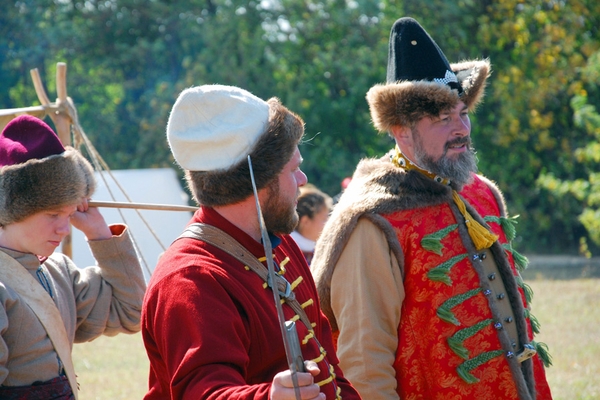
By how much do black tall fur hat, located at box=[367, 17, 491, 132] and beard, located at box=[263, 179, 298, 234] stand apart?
1063 mm

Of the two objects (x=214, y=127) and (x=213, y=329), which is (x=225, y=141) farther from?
(x=213, y=329)

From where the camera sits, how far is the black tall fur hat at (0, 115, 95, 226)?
2.56 metres

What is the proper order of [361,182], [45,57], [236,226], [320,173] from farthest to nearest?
1. [45,57]
2. [320,173]
3. [361,182]
4. [236,226]

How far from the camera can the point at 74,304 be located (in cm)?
279

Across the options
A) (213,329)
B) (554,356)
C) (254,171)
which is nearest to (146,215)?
(554,356)

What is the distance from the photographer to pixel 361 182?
10.1 feet

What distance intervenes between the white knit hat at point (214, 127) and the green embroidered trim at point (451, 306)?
111 centimetres

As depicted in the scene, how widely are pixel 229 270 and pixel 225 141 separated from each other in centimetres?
33

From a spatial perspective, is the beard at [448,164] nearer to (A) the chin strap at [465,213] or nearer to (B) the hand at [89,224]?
(A) the chin strap at [465,213]

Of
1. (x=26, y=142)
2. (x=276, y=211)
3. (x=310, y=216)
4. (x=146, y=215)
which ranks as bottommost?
(x=146, y=215)

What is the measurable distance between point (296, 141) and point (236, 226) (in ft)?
0.94

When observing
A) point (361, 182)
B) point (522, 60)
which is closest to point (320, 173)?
point (522, 60)

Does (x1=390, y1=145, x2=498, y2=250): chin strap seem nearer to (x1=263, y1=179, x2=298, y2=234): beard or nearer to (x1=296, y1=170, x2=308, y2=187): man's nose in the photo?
(x1=296, y1=170, x2=308, y2=187): man's nose

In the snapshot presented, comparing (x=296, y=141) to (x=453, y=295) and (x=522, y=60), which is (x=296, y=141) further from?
(x=522, y=60)
